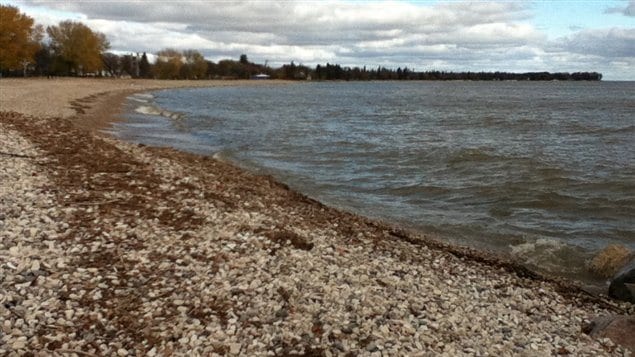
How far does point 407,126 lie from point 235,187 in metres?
28.7

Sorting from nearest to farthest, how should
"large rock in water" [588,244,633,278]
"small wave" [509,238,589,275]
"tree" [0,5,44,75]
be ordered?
"large rock in water" [588,244,633,278]
"small wave" [509,238,589,275]
"tree" [0,5,44,75]

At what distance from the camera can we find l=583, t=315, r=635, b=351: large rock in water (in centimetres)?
720

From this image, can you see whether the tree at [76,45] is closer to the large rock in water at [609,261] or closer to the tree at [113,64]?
the tree at [113,64]

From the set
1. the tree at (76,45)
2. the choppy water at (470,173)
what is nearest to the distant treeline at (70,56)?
the tree at (76,45)

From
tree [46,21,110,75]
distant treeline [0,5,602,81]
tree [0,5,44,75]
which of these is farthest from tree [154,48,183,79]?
tree [0,5,44,75]

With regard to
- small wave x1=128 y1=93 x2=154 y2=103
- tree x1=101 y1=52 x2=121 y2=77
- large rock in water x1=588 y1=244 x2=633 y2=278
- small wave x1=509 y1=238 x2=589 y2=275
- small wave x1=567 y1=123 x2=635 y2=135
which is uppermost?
tree x1=101 y1=52 x2=121 y2=77

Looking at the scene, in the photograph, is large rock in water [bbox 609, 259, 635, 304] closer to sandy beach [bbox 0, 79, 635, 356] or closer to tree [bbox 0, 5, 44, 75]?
sandy beach [bbox 0, 79, 635, 356]

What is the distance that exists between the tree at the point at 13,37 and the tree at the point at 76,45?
21.3 metres

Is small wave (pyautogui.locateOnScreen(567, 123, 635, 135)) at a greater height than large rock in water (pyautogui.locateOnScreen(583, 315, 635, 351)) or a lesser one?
greater

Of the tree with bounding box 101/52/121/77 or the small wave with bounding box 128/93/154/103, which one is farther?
the tree with bounding box 101/52/121/77

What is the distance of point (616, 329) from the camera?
7418mm

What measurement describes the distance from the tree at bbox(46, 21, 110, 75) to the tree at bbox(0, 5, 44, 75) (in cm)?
2133

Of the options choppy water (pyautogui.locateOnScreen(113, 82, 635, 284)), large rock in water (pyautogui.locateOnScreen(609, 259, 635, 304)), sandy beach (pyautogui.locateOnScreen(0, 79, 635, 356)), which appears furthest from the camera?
choppy water (pyautogui.locateOnScreen(113, 82, 635, 284))

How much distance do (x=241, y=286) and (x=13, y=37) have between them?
93.0 m
